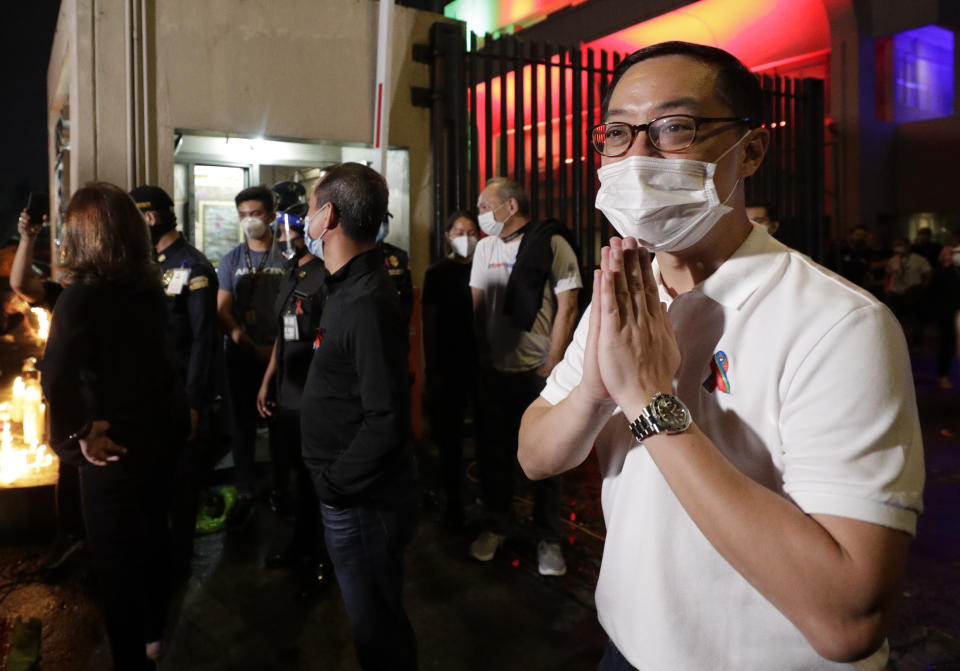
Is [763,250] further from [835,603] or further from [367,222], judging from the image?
[367,222]

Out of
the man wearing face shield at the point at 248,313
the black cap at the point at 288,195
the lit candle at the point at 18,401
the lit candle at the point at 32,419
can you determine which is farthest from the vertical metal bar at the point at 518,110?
the lit candle at the point at 18,401

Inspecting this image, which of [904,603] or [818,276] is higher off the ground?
[818,276]

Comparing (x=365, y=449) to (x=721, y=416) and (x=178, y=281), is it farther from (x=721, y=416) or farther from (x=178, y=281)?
(x=178, y=281)

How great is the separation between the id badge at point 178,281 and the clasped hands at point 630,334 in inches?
139

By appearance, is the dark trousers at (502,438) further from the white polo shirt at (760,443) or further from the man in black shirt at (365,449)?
the white polo shirt at (760,443)

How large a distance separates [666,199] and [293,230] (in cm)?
364

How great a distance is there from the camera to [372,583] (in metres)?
2.33

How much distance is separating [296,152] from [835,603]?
24.9 feet

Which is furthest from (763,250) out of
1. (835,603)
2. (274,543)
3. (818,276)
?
(274,543)

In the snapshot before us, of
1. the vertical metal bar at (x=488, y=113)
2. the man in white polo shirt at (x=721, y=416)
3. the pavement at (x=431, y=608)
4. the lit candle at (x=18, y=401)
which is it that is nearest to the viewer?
the man in white polo shirt at (x=721, y=416)

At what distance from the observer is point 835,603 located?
0.93 meters

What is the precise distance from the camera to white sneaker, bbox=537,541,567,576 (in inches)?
156

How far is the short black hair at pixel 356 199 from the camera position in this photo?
103 inches

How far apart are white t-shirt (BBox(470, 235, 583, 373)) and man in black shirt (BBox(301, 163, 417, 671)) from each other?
6.01 ft
